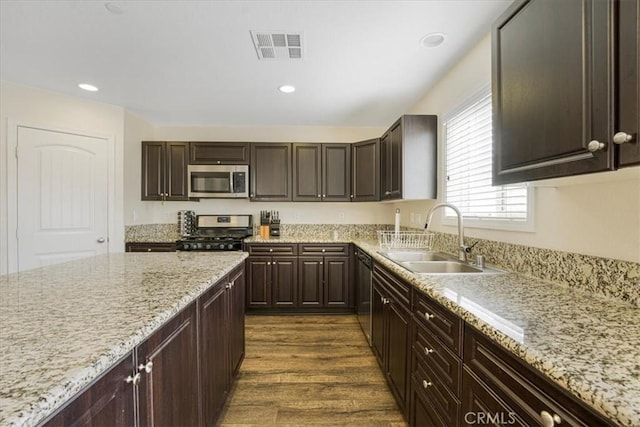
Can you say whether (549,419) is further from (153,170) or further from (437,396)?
(153,170)

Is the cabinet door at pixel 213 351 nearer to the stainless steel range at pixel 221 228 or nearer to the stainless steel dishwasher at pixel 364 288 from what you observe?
the stainless steel dishwasher at pixel 364 288

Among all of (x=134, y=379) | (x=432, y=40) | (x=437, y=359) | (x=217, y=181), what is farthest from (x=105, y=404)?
(x=217, y=181)

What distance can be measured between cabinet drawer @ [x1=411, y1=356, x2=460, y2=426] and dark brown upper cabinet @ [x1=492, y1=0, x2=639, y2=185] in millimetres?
915

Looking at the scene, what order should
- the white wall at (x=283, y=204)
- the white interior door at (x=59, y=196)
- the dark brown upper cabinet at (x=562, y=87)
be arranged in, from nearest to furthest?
the dark brown upper cabinet at (x=562, y=87)
the white interior door at (x=59, y=196)
the white wall at (x=283, y=204)

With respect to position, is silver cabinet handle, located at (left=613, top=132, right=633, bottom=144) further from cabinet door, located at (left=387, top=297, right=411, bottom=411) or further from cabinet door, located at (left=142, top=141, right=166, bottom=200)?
cabinet door, located at (left=142, top=141, right=166, bottom=200)

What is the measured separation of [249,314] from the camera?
11.2ft

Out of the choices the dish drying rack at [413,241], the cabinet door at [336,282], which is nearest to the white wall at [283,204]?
the cabinet door at [336,282]

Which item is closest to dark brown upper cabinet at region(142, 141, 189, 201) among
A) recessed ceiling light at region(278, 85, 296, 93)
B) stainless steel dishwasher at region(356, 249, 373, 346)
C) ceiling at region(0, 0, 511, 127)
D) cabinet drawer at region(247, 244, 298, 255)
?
ceiling at region(0, 0, 511, 127)

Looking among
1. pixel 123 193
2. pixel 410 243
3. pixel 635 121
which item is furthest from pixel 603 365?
pixel 123 193

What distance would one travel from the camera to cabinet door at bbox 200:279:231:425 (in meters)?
1.38

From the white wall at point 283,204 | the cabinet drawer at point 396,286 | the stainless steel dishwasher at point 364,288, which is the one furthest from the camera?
the white wall at point 283,204

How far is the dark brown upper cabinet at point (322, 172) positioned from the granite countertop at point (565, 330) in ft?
8.12

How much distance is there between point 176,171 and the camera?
371cm

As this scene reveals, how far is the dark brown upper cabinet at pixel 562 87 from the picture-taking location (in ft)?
2.46
